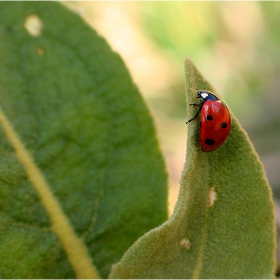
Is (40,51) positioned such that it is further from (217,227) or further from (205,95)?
(217,227)

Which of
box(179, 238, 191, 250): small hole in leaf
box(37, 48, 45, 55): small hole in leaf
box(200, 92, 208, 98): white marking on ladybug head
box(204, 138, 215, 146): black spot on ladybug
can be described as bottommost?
box(179, 238, 191, 250): small hole in leaf

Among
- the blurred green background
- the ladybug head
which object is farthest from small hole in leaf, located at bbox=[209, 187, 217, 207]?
the blurred green background

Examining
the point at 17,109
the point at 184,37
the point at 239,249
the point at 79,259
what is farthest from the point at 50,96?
the point at 184,37

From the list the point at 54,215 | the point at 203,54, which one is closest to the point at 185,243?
the point at 54,215

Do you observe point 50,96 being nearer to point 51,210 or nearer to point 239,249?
point 51,210

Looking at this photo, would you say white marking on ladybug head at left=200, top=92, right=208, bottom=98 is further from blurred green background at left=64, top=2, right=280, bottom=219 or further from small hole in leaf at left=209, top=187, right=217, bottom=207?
blurred green background at left=64, top=2, right=280, bottom=219

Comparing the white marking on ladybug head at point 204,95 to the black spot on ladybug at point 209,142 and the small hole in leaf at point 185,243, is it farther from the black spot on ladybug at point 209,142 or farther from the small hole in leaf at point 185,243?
the small hole in leaf at point 185,243
